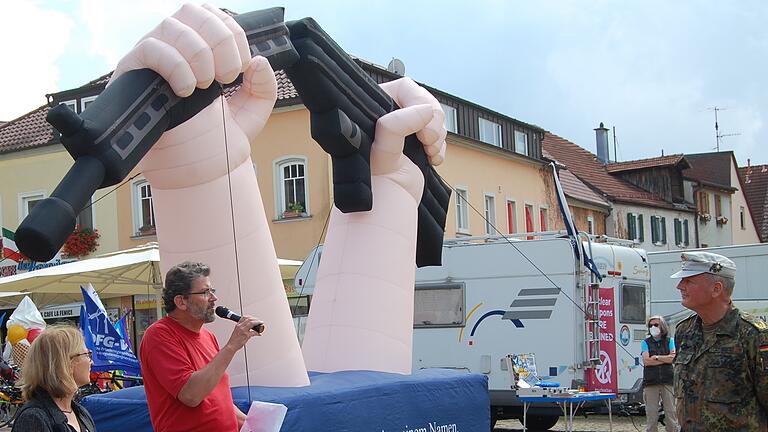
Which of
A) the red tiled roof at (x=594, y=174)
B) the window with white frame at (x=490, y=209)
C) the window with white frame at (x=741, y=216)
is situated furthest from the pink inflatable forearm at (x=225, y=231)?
the window with white frame at (x=741, y=216)

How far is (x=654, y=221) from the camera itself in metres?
40.9

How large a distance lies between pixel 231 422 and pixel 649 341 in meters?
8.28

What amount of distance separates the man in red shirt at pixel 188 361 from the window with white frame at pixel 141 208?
71.6 feet

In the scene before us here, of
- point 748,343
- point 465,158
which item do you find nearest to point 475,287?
point 748,343

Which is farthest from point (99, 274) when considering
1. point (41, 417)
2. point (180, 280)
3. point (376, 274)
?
point (41, 417)

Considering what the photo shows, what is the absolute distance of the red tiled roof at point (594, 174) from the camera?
39250 mm

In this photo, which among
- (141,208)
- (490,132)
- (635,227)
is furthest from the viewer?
(635,227)

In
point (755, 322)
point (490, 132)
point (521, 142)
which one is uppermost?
point (490, 132)

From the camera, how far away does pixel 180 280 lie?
485 cm

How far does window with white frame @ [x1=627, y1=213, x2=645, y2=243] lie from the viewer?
128 ft

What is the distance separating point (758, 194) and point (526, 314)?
4245 centimetres

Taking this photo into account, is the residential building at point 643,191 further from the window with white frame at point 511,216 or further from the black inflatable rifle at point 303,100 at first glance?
the black inflatable rifle at point 303,100

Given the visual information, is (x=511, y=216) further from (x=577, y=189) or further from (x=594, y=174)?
(x=594, y=174)

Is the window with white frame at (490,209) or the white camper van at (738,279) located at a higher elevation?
the window with white frame at (490,209)
